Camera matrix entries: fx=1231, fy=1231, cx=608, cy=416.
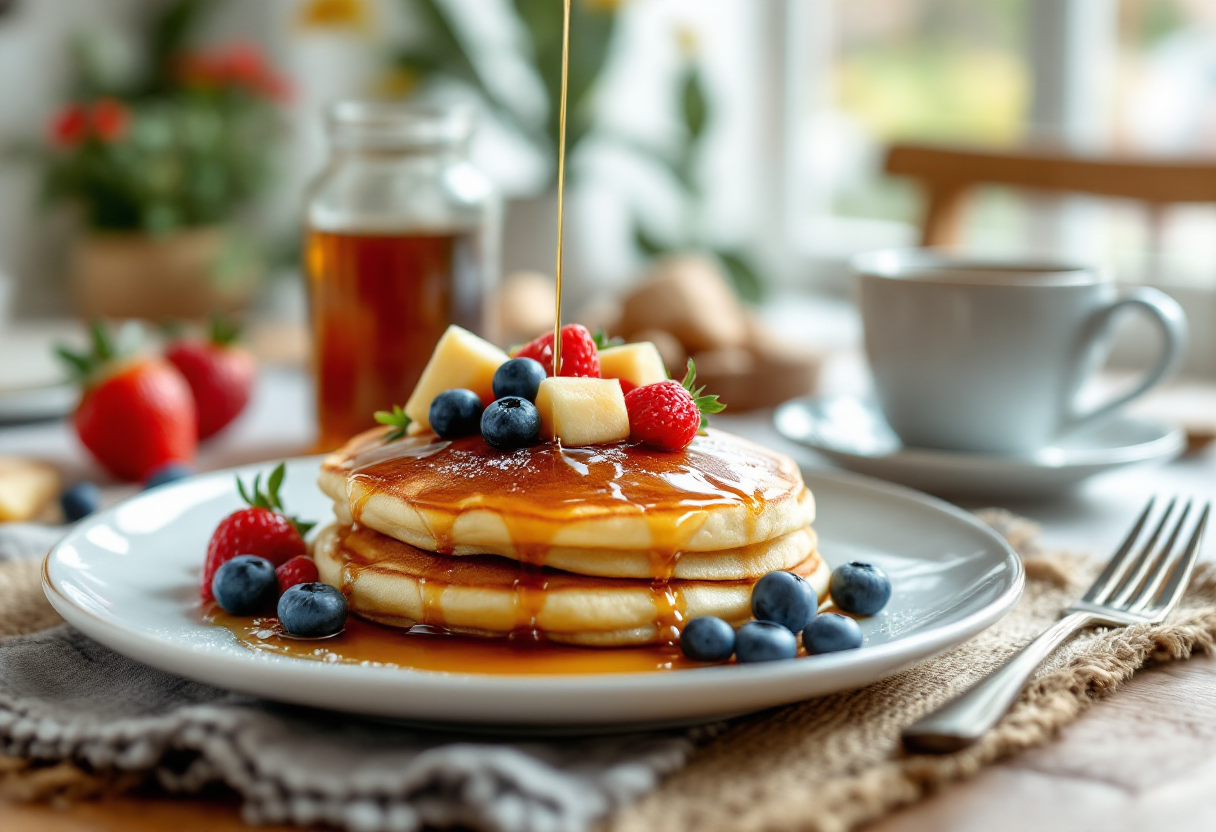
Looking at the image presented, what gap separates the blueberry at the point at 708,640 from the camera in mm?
883

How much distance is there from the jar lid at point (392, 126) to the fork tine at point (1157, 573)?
3.59 ft

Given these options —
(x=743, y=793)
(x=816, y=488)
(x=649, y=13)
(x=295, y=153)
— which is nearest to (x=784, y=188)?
(x=649, y=13)

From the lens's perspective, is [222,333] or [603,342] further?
[222,333]

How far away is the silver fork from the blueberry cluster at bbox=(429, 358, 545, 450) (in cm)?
41

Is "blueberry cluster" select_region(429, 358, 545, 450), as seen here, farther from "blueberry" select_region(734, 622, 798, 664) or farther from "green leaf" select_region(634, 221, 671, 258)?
"green leaf" select_region(634, 221, 671, 258)

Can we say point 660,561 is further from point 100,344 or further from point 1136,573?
point 100,344

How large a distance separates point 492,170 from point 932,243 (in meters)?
1.98

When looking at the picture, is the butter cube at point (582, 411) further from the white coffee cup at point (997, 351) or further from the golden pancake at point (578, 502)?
the white coffee cup at point (997, 351)

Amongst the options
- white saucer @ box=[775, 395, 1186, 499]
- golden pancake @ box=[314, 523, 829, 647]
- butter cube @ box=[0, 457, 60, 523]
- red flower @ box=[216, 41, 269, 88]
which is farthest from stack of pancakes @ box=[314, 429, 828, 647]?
red flower @ box=[216, 41, 269, 88]

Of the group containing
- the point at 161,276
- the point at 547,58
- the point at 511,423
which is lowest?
the point at 161,276

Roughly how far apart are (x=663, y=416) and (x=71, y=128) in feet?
10.2

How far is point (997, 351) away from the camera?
5.14ft

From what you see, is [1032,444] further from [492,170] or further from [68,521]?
[492,170]

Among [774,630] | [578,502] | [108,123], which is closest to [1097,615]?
[774,630]
